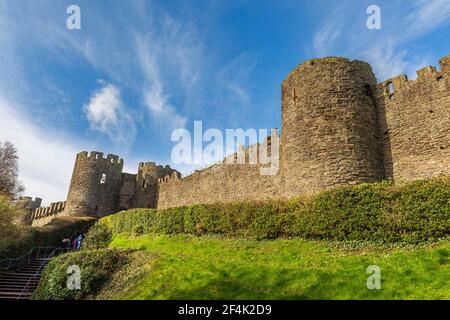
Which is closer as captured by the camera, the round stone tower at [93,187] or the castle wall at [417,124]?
the castle wall at [417,124]

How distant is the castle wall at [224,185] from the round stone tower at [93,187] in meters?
6.91

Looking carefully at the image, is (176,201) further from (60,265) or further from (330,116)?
(330,116)

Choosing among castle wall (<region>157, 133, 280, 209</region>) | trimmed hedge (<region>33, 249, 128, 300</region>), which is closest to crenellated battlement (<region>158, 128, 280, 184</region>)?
castle wall (<region>157, 133, 280, 209</region>)

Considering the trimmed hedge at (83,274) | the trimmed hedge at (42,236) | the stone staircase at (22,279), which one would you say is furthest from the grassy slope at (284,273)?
the trimmed hedge at (42,236)

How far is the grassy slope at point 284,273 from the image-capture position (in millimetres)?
8281

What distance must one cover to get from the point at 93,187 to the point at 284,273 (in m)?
32.1

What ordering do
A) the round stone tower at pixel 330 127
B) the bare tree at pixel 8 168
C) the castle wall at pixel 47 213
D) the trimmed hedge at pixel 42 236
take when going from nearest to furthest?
the round stone tower at pixel 330 127 < the trimmed hedge at pixel 42 236 < the bare tree at pixel 8 168 < the castle wall at pixel 47 213

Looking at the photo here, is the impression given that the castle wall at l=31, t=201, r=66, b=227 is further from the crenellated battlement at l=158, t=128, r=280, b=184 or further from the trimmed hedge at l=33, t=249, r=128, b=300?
the trimmed hedge at l=33, t=249, r=128, b=300

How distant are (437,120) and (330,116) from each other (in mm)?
4672

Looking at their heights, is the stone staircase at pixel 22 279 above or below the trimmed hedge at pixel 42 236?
below

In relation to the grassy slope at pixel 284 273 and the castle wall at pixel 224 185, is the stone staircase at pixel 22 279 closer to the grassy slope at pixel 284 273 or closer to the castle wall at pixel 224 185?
the grassy slope at pixel 284 273

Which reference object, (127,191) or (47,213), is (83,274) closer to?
(127,191)

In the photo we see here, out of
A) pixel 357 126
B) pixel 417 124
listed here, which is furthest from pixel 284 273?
pixel 417 124

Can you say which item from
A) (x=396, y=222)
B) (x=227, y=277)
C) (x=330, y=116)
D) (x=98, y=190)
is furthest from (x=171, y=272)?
(x=98, y=190)
